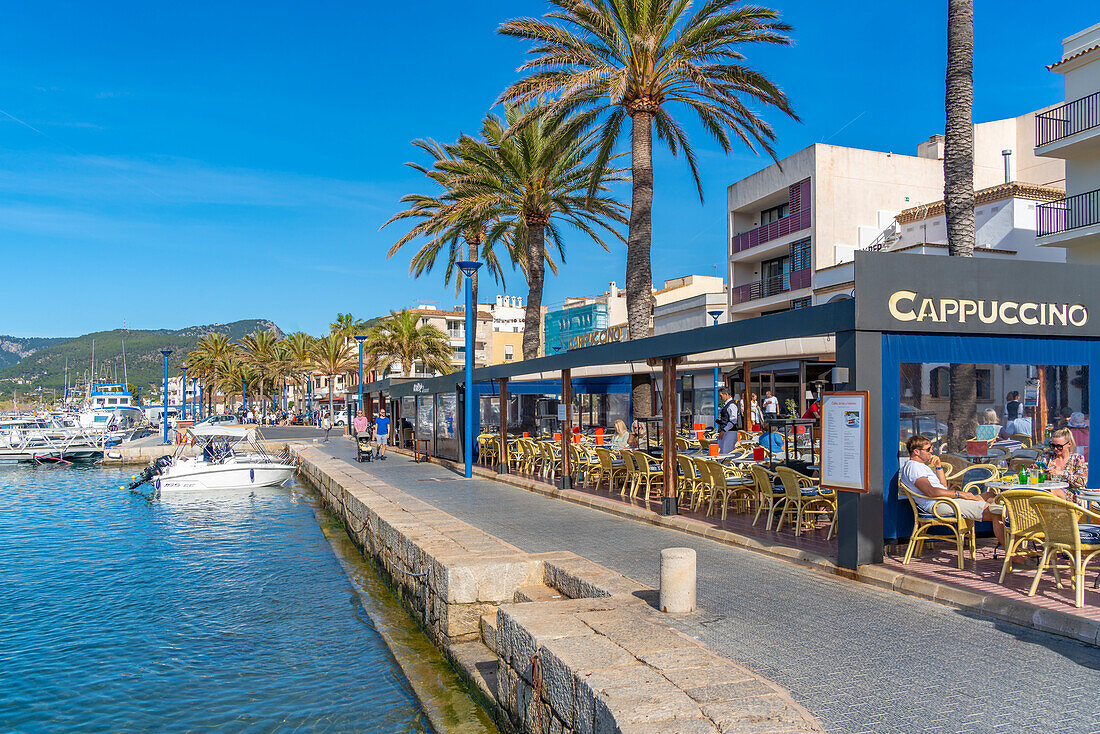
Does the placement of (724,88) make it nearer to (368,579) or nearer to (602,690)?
(368,579)

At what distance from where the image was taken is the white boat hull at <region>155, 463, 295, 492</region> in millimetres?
24594

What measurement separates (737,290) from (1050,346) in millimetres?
31440

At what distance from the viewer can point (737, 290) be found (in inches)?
1556

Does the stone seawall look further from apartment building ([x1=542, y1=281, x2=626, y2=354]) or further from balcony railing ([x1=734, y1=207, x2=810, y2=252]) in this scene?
apartment building ([x1=542, y1=281, x2=626, y2=354])

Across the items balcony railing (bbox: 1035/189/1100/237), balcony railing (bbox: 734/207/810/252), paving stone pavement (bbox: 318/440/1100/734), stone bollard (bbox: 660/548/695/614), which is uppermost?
balcony railing (bbox: 734/207/810/252)

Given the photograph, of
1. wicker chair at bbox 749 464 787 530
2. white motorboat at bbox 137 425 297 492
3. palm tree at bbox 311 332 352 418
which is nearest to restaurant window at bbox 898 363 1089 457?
wicker chair at bbox 749 464 787 530

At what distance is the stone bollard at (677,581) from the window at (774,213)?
33737 mm

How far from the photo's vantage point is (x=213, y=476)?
2483 cm

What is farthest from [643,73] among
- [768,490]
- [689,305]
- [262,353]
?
[262,353]

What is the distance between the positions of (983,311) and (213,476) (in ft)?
76.4

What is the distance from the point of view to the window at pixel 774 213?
37.6 metres

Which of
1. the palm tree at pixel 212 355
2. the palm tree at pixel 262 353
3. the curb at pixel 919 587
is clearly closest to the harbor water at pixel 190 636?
the curb at pixel 919 587

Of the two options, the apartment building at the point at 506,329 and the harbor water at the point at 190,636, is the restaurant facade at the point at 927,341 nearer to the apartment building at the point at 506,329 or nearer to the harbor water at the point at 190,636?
the harbor water at the point at 190,636

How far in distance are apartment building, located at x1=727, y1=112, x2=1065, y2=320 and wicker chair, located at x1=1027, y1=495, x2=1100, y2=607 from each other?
27.1m
